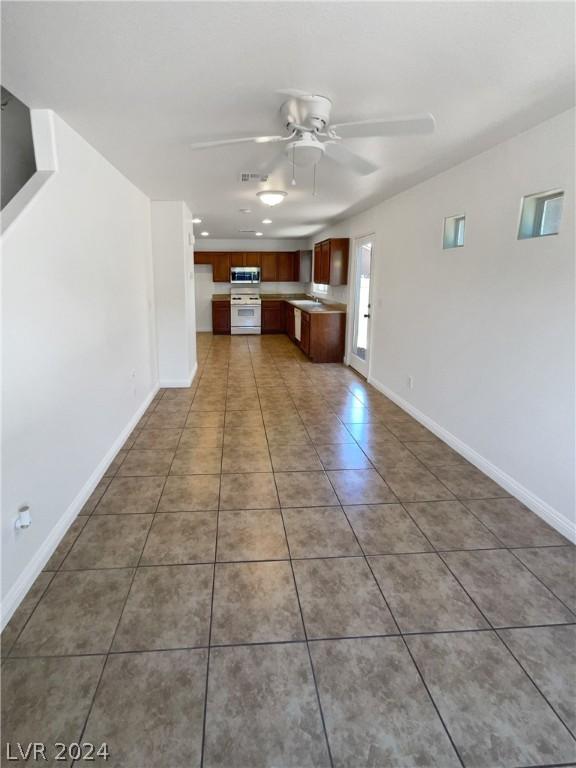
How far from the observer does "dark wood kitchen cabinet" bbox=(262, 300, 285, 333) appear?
10.1 metres

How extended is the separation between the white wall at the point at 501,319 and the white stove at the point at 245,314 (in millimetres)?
5717

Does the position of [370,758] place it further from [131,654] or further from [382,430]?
[382,430]

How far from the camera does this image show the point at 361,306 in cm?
635

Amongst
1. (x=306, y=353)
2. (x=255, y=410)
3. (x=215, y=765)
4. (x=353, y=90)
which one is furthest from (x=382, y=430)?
(x=306, y=353)

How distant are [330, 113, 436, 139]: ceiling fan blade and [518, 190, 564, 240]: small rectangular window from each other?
1.04 meters

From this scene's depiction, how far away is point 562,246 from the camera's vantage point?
7.80ft

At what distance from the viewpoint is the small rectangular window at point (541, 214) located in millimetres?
2467

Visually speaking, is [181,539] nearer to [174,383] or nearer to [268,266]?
[174,383]

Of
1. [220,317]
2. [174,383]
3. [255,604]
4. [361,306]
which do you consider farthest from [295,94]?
[220,317]

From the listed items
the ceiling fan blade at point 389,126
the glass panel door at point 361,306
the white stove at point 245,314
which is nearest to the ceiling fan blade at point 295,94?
the ceiling fan blade at point 389,126

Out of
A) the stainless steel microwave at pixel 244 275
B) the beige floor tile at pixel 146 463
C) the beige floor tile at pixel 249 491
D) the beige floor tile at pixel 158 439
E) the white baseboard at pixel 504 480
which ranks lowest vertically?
the beige floor tile at pixel 249 491

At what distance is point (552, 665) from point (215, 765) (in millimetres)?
1287

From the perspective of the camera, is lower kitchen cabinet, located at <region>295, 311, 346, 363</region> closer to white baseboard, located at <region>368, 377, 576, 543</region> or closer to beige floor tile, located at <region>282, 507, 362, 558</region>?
white baseboard, located at <region>368, 377, 576, 543</region>

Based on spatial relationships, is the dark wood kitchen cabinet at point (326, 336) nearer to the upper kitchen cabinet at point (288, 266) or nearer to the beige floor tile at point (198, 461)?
the upper kitchen cabinet at point (288, 266)
